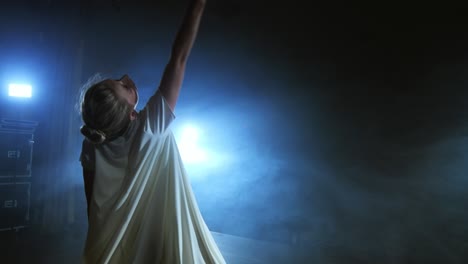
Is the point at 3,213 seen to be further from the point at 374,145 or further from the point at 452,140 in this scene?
the point at 452,140

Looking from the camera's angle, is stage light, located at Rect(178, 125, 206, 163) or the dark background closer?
the dark background

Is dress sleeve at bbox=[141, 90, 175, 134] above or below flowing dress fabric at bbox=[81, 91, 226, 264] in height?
above

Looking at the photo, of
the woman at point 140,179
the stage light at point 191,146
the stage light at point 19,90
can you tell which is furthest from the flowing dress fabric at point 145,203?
the stage light at point 19,90

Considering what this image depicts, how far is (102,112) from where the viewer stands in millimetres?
825

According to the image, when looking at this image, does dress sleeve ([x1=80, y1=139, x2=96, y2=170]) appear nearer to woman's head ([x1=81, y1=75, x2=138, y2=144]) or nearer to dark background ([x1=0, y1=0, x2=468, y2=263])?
woman's head ([x1=81, y1=75, x2=138, y2=144])

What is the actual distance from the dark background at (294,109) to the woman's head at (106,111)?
2.14 metres

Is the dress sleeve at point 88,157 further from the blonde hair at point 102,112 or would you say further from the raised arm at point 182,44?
the raised arm at point 182,44

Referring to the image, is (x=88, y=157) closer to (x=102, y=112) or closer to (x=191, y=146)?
(x=102, y=112)

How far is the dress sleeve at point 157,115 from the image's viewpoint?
2.81 ft

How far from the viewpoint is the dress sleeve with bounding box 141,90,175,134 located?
86cm

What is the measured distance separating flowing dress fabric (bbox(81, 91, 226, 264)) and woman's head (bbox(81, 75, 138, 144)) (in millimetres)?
30

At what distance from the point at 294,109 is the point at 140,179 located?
2.36 metres

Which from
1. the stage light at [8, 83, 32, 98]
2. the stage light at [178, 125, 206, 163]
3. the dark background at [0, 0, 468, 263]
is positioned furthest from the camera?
the stage light at [8, 83, 32, 98]

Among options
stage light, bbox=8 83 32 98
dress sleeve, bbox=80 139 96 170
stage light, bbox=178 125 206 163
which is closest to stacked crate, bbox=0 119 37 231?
stage light, bbox=8 83 32 98
